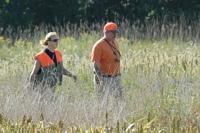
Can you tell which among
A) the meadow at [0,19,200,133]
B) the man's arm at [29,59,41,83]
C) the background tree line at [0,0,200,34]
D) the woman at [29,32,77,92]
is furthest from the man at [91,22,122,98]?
the background tree line at [0,0,200,34]

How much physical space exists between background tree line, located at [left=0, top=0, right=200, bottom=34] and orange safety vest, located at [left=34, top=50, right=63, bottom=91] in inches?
747

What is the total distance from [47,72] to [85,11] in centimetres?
2066

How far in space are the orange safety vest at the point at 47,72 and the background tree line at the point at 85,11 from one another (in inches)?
747

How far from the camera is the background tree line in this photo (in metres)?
30.8

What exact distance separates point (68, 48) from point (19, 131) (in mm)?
10959

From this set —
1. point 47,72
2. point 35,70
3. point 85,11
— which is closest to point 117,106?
point 47,72

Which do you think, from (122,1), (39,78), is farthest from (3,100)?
(122,1)

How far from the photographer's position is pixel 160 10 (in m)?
30.7

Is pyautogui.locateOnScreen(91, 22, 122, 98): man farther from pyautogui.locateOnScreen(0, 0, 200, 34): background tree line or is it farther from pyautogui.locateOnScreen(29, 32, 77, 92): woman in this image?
pyautogui.locateOnScreen(0, 0, 200, 34): background tree line

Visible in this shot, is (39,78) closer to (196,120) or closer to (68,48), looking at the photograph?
(196,120)

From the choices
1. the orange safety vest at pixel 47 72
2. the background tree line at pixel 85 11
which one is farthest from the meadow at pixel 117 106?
the background tree line at pixel 85 11

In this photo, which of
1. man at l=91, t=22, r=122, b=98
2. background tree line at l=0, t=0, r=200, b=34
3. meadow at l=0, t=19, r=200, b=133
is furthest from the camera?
background tree line at l=0, t=0, r=200, b=34

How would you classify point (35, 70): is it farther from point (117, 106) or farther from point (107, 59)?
point (117, 106)

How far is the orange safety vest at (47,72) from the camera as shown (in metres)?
10.7
